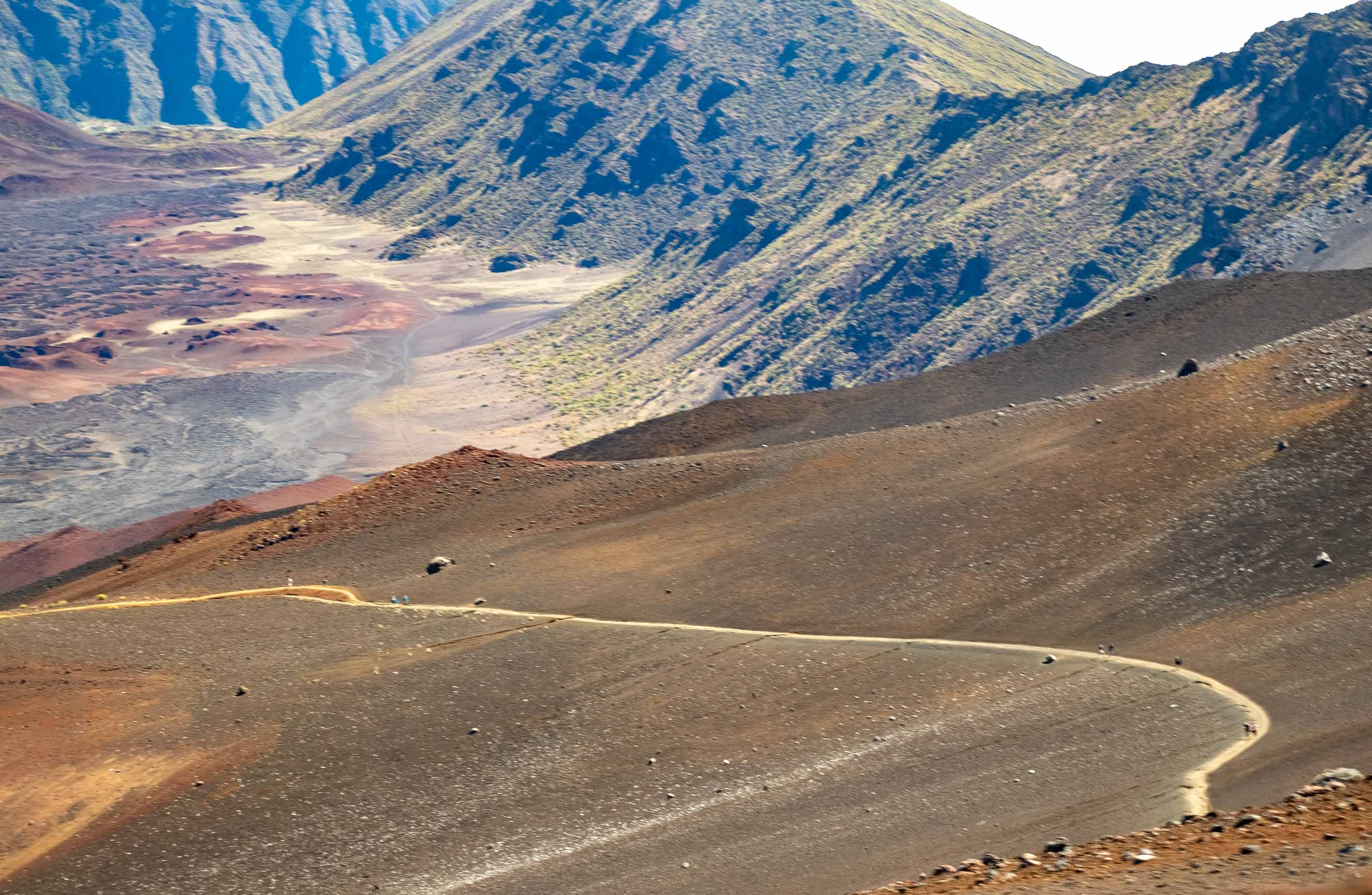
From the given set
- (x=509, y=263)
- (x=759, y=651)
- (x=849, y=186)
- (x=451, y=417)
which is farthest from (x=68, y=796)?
(x=509, y=263)

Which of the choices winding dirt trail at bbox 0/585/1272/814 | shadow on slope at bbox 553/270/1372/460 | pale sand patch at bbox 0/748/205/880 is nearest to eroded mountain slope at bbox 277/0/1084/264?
shadow on slope at bbox 553/270/1372/460

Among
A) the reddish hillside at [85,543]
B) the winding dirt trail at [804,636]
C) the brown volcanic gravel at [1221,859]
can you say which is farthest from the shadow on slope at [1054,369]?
the brown volcanic gravel at [1221,859]

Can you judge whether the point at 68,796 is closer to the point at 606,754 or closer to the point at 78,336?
the point at 606,754

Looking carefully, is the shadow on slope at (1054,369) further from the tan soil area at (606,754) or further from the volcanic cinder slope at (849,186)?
the volcanic cinder slope at (849,186)

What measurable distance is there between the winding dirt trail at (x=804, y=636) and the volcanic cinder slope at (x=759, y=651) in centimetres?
17

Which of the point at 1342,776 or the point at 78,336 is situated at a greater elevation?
the point at 1342,776

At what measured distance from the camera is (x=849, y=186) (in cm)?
12650

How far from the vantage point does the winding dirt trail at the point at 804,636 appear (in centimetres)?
2055

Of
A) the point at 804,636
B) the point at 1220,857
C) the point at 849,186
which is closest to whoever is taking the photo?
the point at 1220,857

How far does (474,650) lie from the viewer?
93.2 feet

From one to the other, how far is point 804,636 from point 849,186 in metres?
102

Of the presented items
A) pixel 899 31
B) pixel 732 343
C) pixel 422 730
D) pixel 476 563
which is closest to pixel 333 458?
pixel 732 343

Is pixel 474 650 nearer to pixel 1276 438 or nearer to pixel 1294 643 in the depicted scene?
pixel 1294 643

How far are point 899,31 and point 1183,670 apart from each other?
6168 inches
